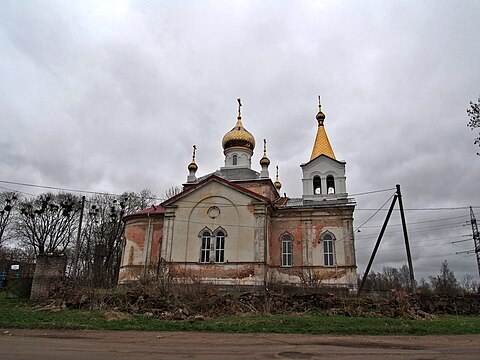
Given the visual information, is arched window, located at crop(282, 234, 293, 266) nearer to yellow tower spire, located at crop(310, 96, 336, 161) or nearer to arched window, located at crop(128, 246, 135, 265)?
yellow tower spire, located at crop(310, 96, 336, 161)

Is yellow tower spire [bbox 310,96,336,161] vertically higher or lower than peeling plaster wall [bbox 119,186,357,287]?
higher

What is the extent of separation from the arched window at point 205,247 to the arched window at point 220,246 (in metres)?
0.55

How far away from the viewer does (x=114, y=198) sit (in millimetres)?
41969

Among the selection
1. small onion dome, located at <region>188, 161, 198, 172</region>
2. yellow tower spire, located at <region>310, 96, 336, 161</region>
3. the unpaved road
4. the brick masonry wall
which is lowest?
the unpaved road

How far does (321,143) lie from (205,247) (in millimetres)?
12349

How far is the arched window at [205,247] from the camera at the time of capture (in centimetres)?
2424

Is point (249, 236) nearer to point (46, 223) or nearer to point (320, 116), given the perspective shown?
point (320, 116)

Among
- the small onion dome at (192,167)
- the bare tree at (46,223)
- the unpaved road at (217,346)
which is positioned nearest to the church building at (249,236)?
the small onion dome at (192,167)

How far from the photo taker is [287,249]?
25734 millimetres

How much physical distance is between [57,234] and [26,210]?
13.3 ft

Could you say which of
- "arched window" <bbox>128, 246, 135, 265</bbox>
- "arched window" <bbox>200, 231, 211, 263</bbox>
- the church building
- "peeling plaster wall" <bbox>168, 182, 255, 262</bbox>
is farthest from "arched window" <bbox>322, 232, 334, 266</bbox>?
"arched window" <bbox>128, 246, 135, 265</bbox>

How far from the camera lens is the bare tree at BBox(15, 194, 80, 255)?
39.5 m

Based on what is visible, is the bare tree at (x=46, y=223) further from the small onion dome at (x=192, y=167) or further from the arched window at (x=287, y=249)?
the arched window at (x=287, y=249)

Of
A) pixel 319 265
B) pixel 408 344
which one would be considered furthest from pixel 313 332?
pixel 319 265
